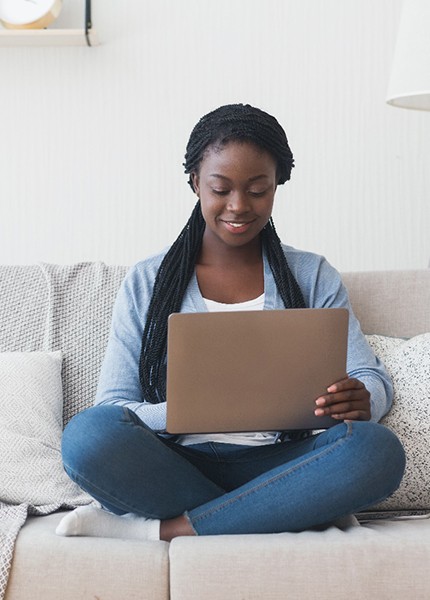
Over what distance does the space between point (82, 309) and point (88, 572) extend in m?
0.73

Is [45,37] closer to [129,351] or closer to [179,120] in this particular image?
[179,120]

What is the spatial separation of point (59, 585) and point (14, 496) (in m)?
0.37

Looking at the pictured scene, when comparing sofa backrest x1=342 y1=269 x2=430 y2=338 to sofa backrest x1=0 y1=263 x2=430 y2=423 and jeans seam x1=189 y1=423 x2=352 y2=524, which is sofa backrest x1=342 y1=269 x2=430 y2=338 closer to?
sofa backrest x1=0 y1=263 x2=430 y2=423

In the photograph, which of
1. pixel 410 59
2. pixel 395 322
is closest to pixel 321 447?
pixel 395 322

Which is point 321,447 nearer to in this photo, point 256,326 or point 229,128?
point 256,326

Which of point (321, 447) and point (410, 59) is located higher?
point (410, 59)

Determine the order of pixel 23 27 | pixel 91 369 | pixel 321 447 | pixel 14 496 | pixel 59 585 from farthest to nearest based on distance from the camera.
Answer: pixel 23 27
pixel 91 369
pixel 14 496
pixel 321 447
pixel 59 585

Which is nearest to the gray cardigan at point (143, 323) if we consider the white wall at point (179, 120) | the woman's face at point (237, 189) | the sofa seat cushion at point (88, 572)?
the woman's face at point (237, 189)

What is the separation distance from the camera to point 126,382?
1833 mm

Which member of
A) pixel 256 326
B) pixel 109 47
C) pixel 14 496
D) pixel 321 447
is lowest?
pixel 14 496

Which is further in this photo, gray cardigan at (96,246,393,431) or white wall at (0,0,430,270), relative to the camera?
white wall at (0,0,430,270)

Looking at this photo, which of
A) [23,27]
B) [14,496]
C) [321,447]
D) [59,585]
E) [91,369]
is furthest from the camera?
[23,27]

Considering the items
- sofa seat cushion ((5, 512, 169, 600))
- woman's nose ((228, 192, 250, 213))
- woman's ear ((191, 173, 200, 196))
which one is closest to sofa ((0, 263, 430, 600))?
sofa seat cushion ((5, 512, 169, 600))

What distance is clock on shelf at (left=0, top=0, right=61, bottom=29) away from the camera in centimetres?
238
